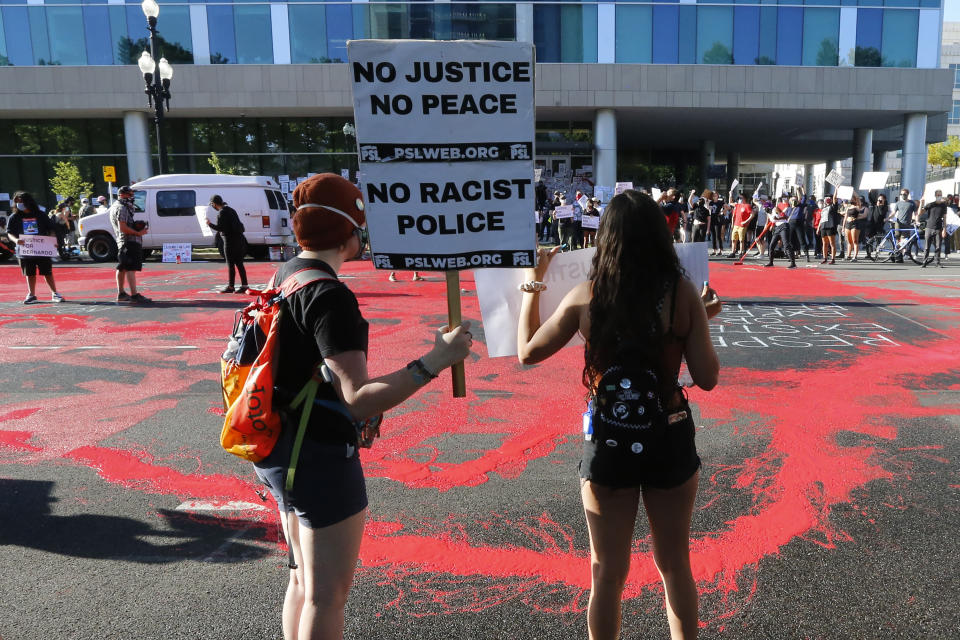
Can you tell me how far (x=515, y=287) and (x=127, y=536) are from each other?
2606mm

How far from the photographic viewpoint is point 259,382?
2.11m

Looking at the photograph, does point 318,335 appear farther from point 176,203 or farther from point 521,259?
point 176,203

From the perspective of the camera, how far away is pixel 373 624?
3.04m

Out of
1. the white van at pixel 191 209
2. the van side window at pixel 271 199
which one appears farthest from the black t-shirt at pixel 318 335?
the van side window at pixel 271 199

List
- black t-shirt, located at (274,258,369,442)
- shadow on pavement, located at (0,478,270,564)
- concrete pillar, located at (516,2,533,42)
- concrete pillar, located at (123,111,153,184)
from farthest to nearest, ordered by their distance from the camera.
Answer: concrete pillar, located at (123,111,153,184), concrete pillar, located at (516,2,533,42), shadow on pavement, located at (0,478,270,564), black t-shirt, located at (274,258,369,442)

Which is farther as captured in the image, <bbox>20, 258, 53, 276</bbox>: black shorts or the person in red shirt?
the person in red shirt

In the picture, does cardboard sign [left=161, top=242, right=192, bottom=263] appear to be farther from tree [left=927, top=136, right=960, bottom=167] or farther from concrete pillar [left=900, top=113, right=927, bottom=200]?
tree [left=927, top=136, right=960, bottom=167]

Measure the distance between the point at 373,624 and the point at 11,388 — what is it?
5771 millimetres

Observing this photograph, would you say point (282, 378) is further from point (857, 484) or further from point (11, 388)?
point (11, 388)

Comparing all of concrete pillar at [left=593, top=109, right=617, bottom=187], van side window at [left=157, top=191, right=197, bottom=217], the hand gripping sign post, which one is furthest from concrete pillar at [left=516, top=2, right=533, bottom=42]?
the hand gripping sign post

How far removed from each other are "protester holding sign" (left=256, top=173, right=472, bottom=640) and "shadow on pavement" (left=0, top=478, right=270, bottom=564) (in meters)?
1.64

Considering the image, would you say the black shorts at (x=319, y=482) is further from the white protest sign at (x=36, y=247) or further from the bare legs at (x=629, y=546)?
the white protest sign at (x=36, y=247)

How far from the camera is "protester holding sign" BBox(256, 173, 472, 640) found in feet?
6.75

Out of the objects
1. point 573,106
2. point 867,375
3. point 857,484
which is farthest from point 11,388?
point 573,106
